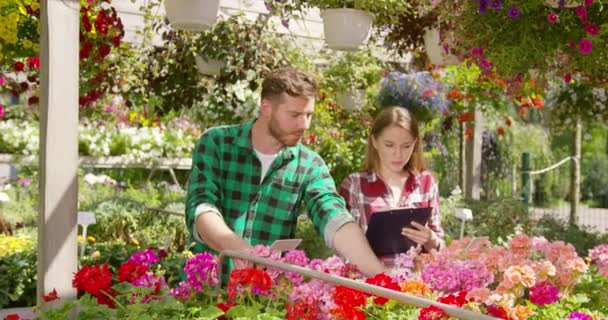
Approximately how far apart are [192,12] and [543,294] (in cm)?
161

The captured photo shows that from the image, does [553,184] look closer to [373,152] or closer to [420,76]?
[420,76]

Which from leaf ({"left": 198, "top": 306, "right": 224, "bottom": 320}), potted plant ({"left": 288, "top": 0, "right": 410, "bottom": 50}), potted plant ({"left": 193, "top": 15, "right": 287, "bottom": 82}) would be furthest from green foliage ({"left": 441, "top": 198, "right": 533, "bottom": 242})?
leaf ({"left": 198, "top": 306, "right": 224, "bottom": 320})

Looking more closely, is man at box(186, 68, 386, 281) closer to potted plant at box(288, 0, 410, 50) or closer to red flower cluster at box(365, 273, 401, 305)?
red flower cluster at box(365, 273, 401, 305)

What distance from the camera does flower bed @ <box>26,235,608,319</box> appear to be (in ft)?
5.03

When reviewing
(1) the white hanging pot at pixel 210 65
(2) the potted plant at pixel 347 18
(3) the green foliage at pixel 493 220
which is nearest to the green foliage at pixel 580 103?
(3) the green foliage at pixel 493 220

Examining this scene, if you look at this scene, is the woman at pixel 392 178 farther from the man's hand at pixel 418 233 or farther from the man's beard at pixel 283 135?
the man's beard at pixel 283 135

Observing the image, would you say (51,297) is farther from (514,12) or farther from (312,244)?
Result: (312,244)

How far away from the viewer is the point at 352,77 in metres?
5.82

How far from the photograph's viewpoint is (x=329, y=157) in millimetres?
6109

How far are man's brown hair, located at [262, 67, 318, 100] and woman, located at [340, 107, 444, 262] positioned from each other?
49cm

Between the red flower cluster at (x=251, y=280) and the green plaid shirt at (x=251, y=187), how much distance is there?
0.60 metres

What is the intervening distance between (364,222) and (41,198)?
113 centimetres

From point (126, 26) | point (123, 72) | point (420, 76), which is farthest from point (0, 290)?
point (420, 76)

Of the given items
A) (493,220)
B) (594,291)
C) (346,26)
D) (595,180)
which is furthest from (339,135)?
(595,180)
